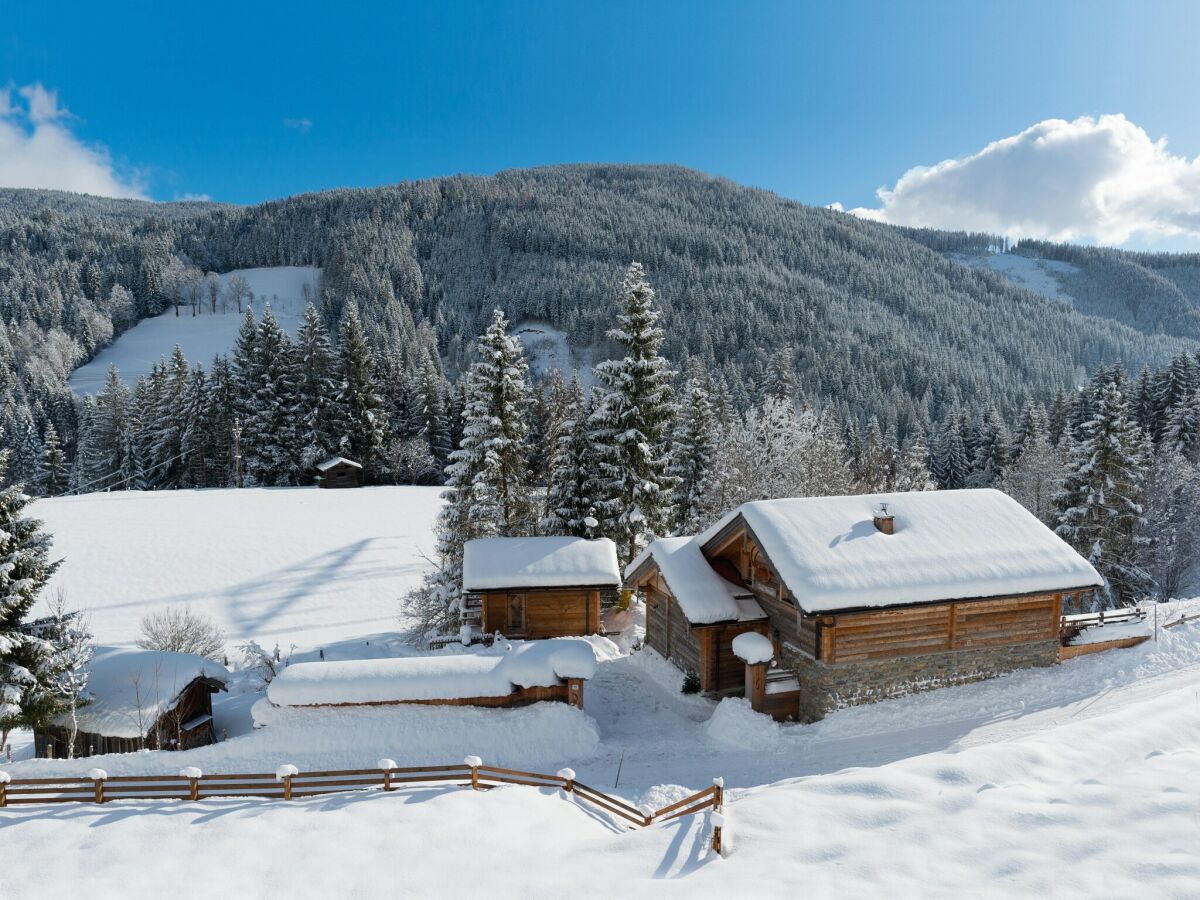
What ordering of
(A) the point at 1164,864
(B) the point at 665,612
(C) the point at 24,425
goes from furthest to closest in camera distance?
(C) the point at 24,425 → (B) the point at 665,612 → (A) the point at 1164,864

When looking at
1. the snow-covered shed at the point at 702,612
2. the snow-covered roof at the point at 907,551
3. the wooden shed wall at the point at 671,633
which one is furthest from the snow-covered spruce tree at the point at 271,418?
the snow-covered roof at the point at 907,551

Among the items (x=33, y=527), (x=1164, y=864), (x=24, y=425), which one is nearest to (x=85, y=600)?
(x=33, y=527)

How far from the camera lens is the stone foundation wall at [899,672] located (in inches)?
649

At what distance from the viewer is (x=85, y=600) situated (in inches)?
1163

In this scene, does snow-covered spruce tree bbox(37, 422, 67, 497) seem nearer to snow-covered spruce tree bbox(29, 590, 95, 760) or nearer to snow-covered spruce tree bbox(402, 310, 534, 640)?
snow-covered spruce tree bbox(402, 310, 534, 640)

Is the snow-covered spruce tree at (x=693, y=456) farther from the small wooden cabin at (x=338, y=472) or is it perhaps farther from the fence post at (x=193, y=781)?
the fence post at (x=193, y=781)

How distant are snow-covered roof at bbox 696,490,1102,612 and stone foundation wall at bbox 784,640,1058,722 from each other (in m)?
1.86

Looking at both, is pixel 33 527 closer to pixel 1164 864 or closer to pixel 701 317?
pixel 1164 864

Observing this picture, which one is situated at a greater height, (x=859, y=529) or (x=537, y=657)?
(x=859, y=529)

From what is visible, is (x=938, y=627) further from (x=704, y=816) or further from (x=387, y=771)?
(x=387, y=771)

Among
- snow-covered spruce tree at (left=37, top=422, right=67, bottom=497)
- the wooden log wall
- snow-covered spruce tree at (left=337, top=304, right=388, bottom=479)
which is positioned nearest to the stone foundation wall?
the wooden log wall

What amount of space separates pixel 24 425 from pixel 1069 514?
305 ft

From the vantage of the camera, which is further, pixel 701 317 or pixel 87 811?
pixel 701 317

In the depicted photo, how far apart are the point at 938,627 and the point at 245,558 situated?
33.7m
